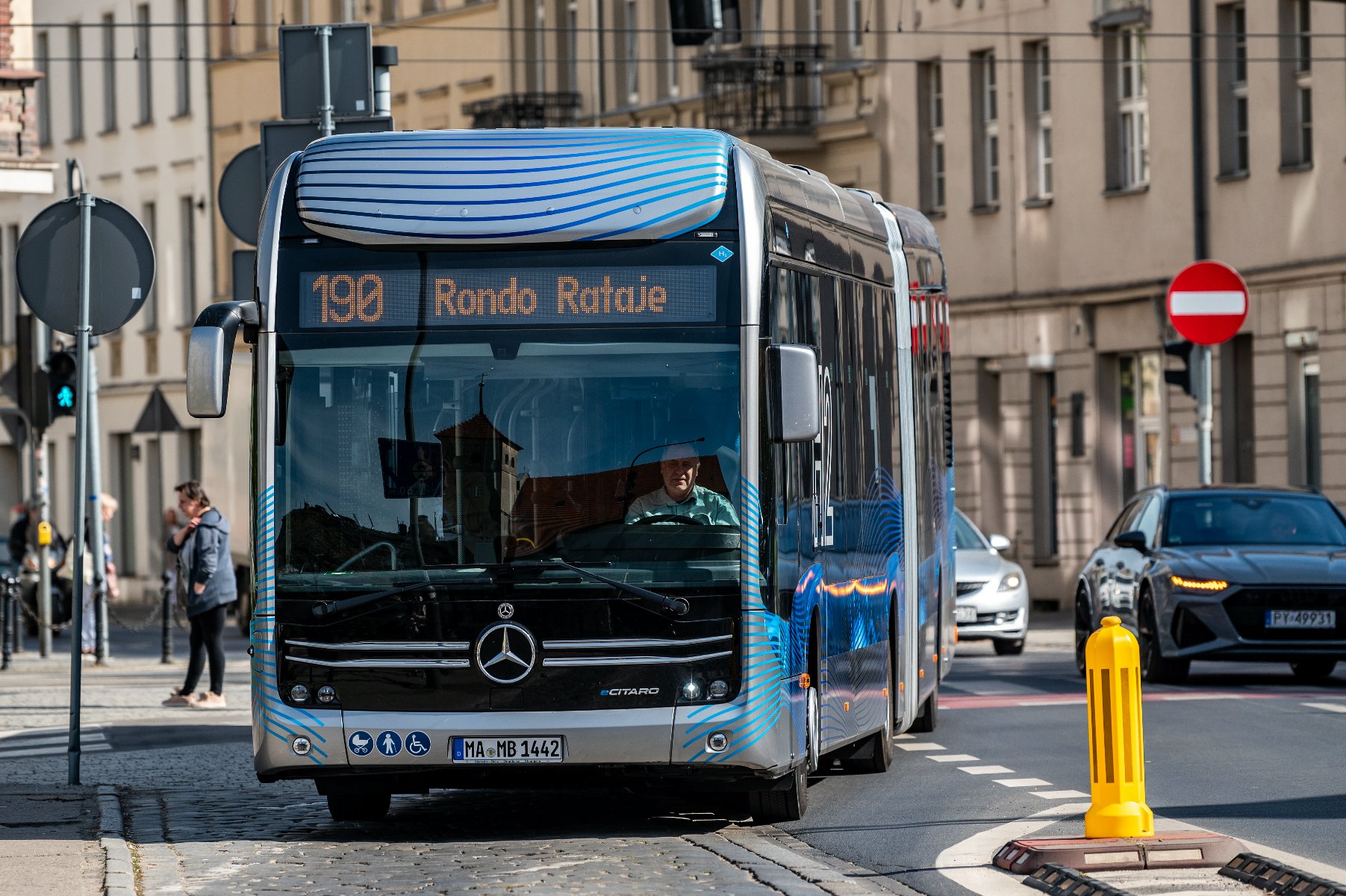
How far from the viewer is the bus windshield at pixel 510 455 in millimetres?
12133

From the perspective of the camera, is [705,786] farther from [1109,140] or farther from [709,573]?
[1109,140]

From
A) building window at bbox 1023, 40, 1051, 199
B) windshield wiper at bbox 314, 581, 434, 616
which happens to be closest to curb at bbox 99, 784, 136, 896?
windshield wiper at bbox 314, 581, 434, 616

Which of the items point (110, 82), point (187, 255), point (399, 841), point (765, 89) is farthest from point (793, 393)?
point (110, 82)

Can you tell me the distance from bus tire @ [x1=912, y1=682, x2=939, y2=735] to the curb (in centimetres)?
524

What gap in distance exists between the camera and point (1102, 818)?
11.2 meters

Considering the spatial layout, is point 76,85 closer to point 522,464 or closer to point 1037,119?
point 1037,119

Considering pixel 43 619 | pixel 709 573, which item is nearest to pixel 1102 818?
pixel 709 573

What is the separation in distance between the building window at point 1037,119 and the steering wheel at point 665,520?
29321 mm

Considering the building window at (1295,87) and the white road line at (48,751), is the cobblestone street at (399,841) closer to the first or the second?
the white road line at (48,751)

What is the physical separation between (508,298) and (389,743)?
1.88 m

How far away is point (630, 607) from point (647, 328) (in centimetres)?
115

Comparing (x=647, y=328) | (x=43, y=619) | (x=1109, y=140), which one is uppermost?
(x=1109, y=140)

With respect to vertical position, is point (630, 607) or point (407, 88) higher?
point (407, 88)

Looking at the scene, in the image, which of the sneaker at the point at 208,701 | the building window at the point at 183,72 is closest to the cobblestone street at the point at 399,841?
the sneaker at the point at 208,701
